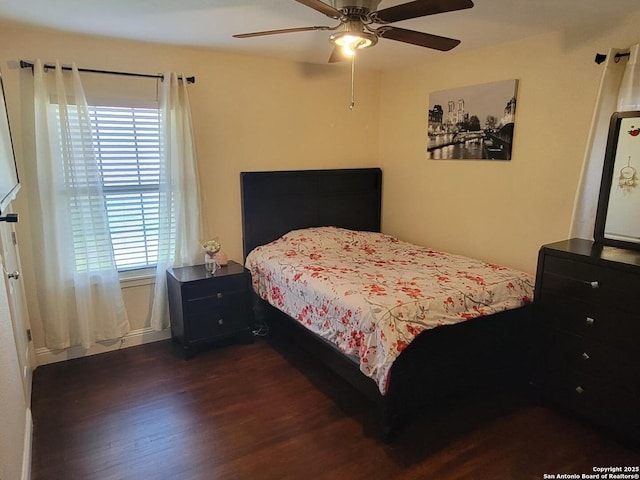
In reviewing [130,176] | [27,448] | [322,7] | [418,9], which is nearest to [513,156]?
[418,9]

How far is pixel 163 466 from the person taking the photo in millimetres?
2053

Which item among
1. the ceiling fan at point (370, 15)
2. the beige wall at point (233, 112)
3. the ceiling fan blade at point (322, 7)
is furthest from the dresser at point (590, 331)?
the beige wall at point (233, 112)

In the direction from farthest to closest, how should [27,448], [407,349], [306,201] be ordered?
[306,201] → [407,349] → [27,448]

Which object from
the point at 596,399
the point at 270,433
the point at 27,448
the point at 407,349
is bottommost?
the point at 270,433

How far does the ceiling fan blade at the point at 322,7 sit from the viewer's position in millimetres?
1696

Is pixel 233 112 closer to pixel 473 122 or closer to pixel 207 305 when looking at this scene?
pixel 207 305

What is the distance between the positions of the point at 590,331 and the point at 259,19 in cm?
258

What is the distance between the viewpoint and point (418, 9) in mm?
1809

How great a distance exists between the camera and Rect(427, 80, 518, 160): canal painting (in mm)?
3070

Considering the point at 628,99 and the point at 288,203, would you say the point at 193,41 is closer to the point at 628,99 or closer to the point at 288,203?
the point at 288,203

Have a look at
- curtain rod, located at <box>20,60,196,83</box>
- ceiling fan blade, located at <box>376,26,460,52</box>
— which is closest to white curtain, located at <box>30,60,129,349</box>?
curtain rod, located at <box>20,60,196,83</box>

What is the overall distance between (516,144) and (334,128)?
1.65m

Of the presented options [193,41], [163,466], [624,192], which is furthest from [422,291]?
[193,41]

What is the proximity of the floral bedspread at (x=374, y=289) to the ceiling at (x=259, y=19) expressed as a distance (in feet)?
5.17
